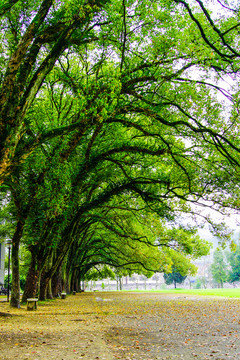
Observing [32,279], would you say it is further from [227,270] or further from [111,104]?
[227,270]

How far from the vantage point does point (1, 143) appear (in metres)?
7.19

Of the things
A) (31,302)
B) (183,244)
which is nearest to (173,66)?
(31,302)

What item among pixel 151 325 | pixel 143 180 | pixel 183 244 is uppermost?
pixel 143 180

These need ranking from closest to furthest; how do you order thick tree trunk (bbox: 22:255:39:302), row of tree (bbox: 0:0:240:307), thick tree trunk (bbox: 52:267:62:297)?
1. row of tree (bbox: 0:0:240:307)
2. thick tree trunk (bbox: 22:255:39:302)
3. thick tree trunk (bbox: 52:267:62:297)

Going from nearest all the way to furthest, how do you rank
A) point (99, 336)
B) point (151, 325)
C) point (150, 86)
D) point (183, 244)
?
point (99, 336) → point (151, 325) → point (150, 86) → point (183, 244)

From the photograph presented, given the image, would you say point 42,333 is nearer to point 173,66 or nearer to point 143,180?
point 173,66

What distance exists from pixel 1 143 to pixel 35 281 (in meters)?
11.3

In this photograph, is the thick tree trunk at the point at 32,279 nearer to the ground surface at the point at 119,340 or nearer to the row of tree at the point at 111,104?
the row of tree at the point at 111,104

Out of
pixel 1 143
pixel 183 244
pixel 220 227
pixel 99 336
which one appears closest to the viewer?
pixel 1 143

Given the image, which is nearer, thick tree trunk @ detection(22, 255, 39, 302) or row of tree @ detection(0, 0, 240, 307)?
row of tree @ detection(0, 0, 240, 307)

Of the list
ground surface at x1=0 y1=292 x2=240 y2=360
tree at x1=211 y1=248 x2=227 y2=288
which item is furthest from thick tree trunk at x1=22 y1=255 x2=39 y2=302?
tree at x1=211 y1=248 x2=227 y2=288

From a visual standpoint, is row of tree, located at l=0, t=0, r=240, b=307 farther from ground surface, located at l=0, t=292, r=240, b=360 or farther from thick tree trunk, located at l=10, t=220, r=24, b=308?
ground surface, located at l=0, t=292, r=240, b=360

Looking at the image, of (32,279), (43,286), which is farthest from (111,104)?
(43,286)

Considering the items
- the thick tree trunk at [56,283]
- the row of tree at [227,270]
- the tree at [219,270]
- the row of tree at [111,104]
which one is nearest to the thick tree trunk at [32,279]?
the row of tree at [111,104]
